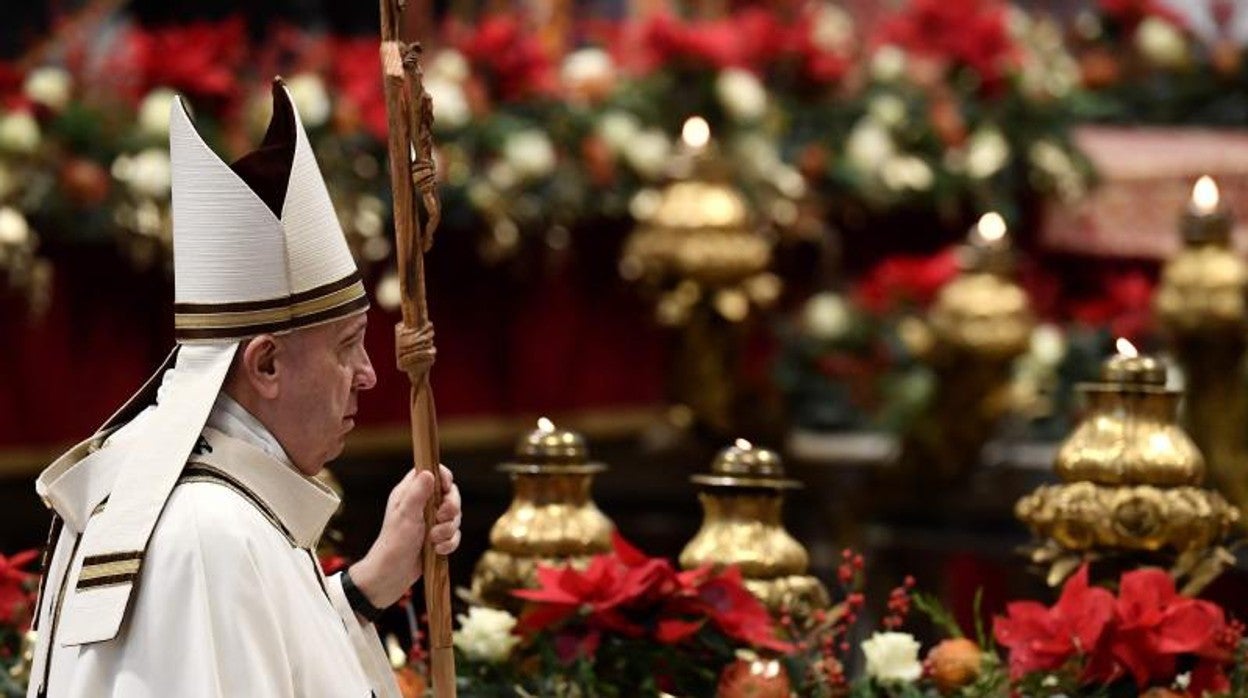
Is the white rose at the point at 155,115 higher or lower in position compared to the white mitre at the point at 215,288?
higher

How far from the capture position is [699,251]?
743cm

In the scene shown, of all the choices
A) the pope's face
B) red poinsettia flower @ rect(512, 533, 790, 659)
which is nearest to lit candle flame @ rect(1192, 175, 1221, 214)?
red poinsettia flower @ rect(512, 533, 790, 659)

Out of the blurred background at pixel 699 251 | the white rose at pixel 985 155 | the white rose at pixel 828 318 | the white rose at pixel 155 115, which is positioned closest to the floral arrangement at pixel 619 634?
the blurred background at pixel 699 251

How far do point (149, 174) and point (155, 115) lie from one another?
0.17 meters

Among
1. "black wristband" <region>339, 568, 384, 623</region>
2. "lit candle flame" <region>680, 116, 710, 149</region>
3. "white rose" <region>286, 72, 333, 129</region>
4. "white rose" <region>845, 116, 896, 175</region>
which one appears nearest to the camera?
"black wristband" <region>339, 568, 384, 623</region>

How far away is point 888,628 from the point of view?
13.0 feet

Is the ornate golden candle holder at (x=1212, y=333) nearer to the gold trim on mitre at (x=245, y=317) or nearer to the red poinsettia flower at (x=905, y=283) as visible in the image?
the red poinsettia flower at (x=905, y=283)

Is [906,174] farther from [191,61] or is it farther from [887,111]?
[191,61]

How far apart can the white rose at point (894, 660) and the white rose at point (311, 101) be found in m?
3.75

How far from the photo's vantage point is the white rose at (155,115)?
704cm

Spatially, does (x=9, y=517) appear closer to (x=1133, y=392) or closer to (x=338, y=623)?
(x=1133, y=392)

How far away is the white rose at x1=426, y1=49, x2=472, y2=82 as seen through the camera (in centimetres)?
777

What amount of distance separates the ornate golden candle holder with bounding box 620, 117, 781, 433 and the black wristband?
3958 mm

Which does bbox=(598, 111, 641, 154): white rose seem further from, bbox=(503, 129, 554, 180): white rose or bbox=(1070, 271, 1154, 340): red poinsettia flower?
bbox=(1070, 271, 1154, 340): red poinsettia flower
